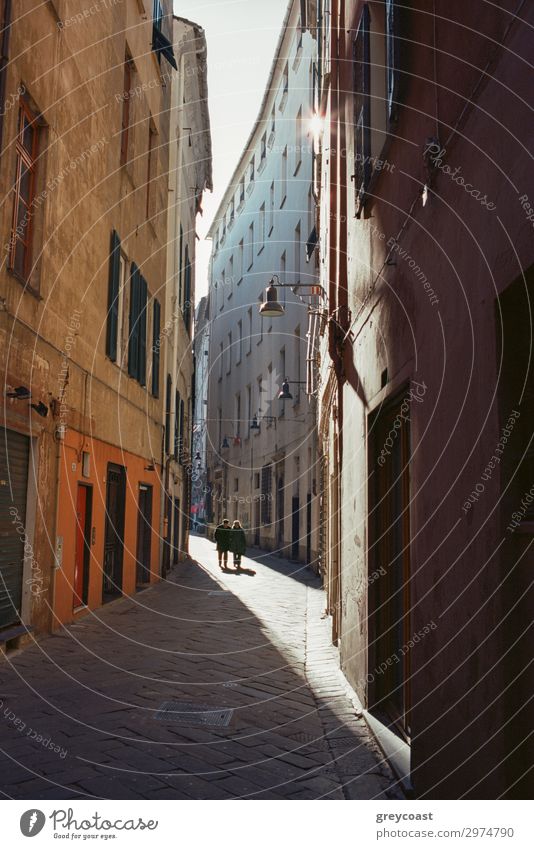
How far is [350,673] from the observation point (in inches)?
284

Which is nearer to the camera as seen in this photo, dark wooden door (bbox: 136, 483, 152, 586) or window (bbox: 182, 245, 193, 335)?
dark wooden door (bbox: 136, 483, 152, 586)

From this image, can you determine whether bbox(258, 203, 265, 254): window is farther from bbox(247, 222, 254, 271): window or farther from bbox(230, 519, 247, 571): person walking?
bbox(230, 519, 247, 571): person walking

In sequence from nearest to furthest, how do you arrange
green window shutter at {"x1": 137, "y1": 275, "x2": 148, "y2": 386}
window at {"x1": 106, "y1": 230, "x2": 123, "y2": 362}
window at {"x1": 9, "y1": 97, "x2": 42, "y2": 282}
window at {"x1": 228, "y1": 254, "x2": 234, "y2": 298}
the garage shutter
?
1. the garage shutter
2. window at {"x1": 9, "y1": 97, "x2": 42, "y2": 282}
3. window at {"x1": 106, "y1": 230, "x2": 123, "y2": 362}
4. green window shutter at {"x1": 137, "y1": 275, "x2": 148, "y2": 386}
5. window at {"x1": 228, "y1": 254, "x2": 234, "y2": 298}

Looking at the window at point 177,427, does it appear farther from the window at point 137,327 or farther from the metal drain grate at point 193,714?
the metal drain grate at point 193,714

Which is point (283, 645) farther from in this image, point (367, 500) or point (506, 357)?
point (506, 357)

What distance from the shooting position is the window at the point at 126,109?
1407 centimetres

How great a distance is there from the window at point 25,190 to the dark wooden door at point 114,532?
5.22 meters

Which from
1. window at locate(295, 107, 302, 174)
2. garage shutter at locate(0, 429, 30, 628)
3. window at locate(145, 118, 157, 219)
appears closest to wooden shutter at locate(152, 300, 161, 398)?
window at locate(145, 118, 157, 219)

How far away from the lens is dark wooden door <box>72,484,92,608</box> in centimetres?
1142

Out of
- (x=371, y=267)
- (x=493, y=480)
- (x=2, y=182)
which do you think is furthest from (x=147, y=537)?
(x=493, y=480)

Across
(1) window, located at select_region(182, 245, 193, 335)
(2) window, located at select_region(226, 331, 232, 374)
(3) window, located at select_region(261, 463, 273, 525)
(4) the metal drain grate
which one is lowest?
(4) the metal drain grate

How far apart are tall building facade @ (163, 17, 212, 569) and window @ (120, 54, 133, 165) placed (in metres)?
4.92

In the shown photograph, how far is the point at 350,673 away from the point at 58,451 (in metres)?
4.74

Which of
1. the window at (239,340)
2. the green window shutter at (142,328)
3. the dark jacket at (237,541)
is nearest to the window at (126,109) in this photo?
the green window shutter at (142,328)
